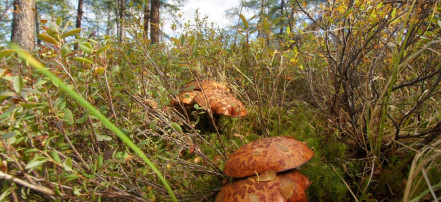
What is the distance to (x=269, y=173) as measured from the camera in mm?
1403

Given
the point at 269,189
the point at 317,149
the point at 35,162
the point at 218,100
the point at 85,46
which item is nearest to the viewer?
the point at 35,162

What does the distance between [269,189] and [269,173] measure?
10cm

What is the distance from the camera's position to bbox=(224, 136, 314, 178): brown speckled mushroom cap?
4.67 ft

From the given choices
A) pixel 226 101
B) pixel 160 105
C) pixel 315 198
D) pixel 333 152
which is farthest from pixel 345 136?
pixel 160 105

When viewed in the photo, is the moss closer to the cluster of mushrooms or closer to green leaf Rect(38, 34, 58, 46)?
the cluster of mushrooms

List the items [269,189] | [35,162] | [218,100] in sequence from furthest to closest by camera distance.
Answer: [218,100]
[269,189]
[35,162]

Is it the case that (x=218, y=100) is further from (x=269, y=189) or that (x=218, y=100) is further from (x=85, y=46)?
(x=85, y=46)

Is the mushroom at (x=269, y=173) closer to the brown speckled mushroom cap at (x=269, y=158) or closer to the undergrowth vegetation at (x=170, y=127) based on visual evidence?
the brown speckled mushroom cap at (x=269, y=158)

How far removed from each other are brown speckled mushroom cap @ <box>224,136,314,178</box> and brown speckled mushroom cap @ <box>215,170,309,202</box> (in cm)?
6

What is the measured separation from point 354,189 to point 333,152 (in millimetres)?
437

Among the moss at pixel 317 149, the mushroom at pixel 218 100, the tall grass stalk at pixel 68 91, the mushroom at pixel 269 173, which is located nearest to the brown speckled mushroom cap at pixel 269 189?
the mushroom at pixel 269 173

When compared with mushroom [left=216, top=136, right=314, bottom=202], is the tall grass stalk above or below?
above

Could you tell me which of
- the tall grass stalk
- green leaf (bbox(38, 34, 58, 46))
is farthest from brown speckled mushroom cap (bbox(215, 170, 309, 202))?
green leaf (bbox(38, 34, 58, 46))

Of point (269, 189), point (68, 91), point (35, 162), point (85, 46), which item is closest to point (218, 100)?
point (269, 189)
